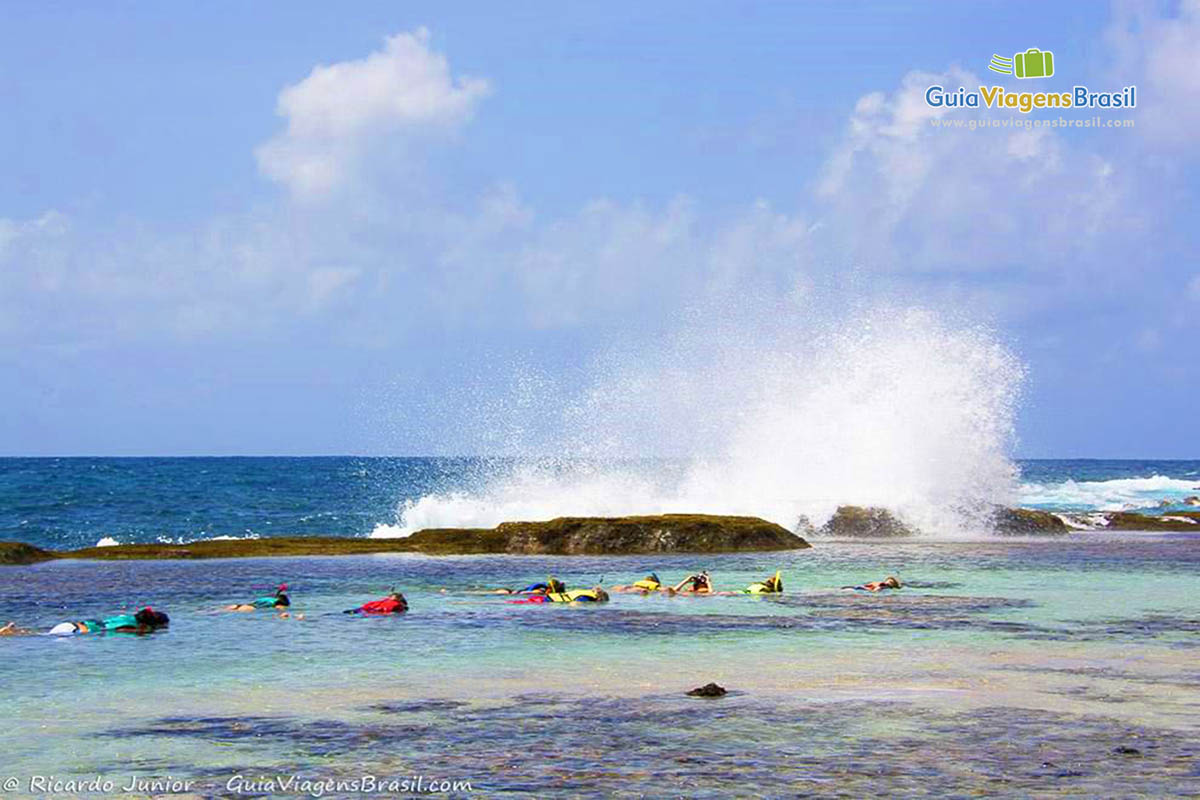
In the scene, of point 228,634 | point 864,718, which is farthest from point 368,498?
point 864,718

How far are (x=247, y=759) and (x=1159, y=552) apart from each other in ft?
132

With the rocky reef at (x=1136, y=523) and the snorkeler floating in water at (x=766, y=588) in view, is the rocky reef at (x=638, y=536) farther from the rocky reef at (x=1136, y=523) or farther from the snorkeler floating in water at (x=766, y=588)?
the rocky reef at (x=1136, y=523)

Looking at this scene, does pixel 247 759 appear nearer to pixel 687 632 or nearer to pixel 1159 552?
pixel 687 632

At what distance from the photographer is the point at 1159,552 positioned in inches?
1845

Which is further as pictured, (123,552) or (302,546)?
(302,546)

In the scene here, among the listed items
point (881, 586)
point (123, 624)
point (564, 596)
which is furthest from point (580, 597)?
point (123, 624)

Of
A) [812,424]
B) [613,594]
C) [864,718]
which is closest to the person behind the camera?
[864,718]

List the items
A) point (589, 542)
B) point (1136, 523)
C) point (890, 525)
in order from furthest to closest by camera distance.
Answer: point (1136, 523)
point (890, 525)
point (589, 542)

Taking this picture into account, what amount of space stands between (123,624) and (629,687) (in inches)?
464

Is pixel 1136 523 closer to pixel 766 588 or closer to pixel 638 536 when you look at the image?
pixel 638 536

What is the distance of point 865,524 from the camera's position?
5594cm

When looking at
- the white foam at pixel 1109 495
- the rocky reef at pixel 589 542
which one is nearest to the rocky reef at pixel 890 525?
the rocky reef at pixel 589 542

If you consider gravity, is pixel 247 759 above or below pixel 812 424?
below

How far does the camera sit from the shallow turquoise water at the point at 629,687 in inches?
549
